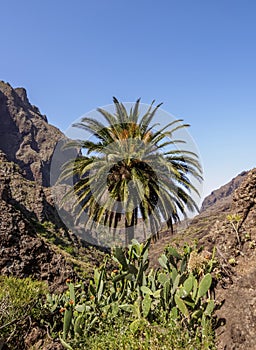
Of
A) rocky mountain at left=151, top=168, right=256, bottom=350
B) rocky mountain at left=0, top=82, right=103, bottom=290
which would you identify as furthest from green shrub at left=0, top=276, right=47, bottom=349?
rocky mountain at left=151, top=168, right=256, bottom=350

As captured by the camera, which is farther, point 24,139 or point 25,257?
point 24,139

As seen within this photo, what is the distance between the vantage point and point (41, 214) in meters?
40.5

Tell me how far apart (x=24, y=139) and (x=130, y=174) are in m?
112

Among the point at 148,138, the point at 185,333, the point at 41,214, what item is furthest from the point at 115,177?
the point at 41,214

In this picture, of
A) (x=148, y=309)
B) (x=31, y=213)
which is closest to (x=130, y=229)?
(x=148, y=309)

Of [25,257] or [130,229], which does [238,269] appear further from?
[130,229]

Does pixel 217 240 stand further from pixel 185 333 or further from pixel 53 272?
pixel 53 272

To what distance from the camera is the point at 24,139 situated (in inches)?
4557

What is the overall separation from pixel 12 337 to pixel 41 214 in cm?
3655

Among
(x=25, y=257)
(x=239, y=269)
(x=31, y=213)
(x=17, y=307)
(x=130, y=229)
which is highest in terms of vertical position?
(x=31, y=213)

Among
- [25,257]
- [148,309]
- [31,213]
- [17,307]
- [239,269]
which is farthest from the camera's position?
[31,213]

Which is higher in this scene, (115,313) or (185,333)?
(115,313)

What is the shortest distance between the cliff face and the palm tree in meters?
96.3

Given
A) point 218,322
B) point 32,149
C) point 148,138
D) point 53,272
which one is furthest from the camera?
point 32,149
